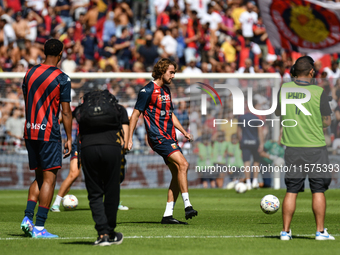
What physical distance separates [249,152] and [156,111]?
859cm

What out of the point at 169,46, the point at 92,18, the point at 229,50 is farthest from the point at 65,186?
the point at 92,18

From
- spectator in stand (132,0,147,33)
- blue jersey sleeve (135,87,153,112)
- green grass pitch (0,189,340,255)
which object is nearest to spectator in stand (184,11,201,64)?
spectator in stand (132,0,147,33)

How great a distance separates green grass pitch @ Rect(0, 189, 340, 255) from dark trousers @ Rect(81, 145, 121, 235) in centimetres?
31

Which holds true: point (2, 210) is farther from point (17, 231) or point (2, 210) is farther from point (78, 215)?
point (17, 231)

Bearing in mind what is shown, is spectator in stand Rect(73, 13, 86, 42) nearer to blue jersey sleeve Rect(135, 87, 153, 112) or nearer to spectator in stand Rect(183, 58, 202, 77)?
spectator in stand Rect(183, 58, 202, 77)

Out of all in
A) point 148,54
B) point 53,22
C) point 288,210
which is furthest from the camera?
point 53,22

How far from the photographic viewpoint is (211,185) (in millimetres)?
18406

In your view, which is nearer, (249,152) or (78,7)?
(249,152)

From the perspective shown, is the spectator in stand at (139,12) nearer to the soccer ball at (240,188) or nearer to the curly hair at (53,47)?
the soccer ball at (240,188)

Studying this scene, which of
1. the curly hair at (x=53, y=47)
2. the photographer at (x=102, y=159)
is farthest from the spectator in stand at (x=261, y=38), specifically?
the photographer at (x=102, y=159)

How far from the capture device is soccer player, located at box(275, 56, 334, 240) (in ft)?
22.6

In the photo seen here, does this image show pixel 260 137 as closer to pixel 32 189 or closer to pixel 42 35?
pixel 42 35

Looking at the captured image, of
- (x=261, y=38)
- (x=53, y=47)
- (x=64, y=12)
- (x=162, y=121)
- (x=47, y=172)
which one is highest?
(x=64, y=12)

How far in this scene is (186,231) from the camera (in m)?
8.02
